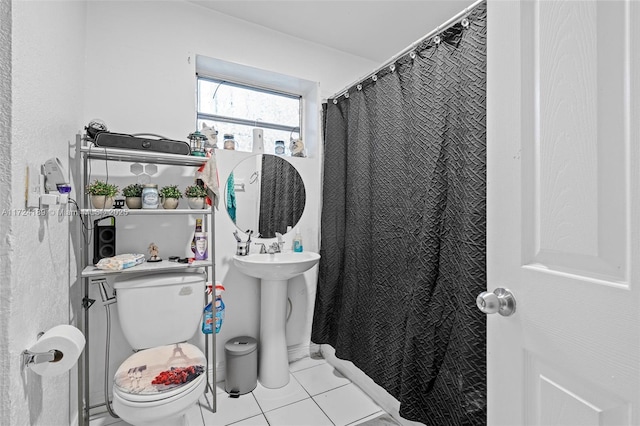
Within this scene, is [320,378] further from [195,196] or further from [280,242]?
[195,196]

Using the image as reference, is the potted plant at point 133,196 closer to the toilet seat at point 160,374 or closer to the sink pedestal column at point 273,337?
the toilet seat at point 160,374

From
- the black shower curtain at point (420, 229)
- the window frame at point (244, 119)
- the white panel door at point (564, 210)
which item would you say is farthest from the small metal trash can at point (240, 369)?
the window frame at point (244, 119)


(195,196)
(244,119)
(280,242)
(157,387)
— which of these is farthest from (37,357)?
(244,119)

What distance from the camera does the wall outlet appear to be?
87 centimetres

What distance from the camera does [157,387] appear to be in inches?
48.9

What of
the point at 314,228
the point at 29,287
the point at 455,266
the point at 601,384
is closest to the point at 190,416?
the point at 29,287

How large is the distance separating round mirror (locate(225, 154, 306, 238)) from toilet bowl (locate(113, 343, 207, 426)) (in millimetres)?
955

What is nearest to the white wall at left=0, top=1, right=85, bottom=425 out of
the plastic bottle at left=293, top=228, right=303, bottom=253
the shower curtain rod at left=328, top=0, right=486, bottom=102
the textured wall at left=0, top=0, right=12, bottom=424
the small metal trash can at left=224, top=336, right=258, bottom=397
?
the textured wall at left=0, top=0, right=12, bottom=424

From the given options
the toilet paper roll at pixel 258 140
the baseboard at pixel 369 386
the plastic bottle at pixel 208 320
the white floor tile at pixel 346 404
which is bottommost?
the white floor tile at pixel 346 404

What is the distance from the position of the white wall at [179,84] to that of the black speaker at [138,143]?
0.29m

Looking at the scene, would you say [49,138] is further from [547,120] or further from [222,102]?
[547,120]

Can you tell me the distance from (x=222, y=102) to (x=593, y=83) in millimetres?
2178

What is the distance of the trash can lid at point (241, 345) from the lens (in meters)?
1.86

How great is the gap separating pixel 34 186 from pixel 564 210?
1.44 m
